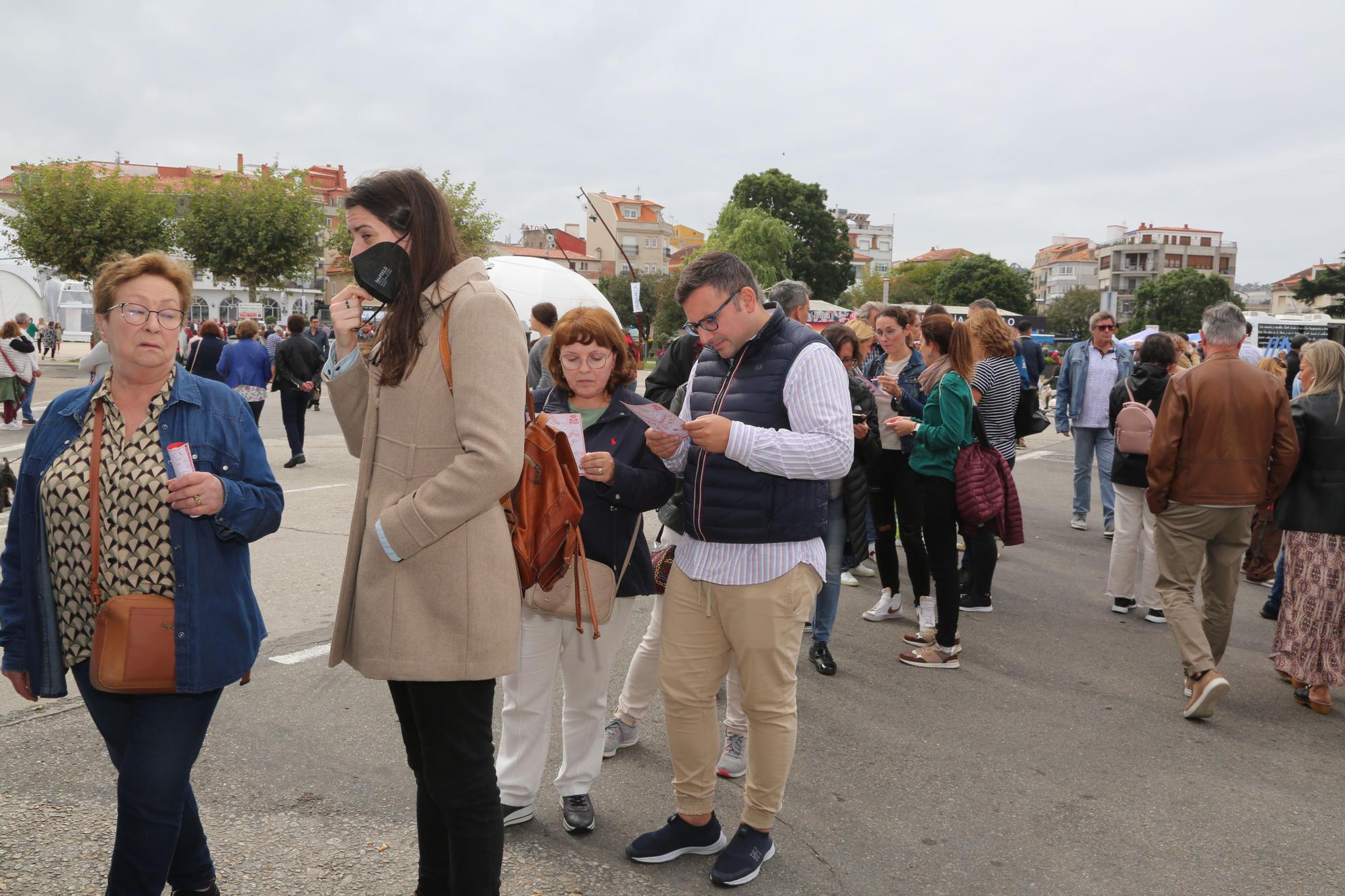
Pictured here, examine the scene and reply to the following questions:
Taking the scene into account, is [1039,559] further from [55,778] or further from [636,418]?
[55,778]

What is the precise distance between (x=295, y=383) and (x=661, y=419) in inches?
387

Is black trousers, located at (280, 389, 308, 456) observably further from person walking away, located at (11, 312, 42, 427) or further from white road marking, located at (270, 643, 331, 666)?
white road marking, located at (270, 643, 331, 666)

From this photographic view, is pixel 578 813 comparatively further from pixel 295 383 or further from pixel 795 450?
pixel 295 383

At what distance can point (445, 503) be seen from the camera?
2.13m

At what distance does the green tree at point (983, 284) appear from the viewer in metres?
87.1

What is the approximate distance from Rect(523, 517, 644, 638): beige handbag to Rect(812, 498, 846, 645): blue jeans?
2.04 metres

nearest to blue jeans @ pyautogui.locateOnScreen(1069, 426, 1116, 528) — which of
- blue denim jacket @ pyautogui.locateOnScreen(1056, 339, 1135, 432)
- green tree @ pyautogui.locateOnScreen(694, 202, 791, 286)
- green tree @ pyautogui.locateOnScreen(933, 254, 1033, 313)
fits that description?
blue denim jacket @ pyautogui.locateOnScreen(1056, 339, 1135, 432)

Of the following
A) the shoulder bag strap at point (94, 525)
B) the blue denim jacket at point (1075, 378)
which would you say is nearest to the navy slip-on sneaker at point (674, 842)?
the shoulder bag strap at point (94, 525)

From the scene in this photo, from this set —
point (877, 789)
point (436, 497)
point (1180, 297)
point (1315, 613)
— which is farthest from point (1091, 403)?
point (1180, 297)

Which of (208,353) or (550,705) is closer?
(550,705)

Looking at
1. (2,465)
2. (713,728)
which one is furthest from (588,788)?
(2,465)

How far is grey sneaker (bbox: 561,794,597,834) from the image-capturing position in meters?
3.43

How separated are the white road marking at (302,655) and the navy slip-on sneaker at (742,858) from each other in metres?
2.67

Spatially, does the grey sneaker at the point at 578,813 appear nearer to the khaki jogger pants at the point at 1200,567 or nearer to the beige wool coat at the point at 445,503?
the beige wool coat at the point at 445,503
